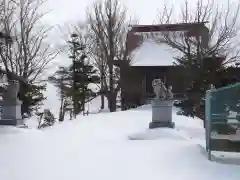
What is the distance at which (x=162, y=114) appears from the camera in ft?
39.6

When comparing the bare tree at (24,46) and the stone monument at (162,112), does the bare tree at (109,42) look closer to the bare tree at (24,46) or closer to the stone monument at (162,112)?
the bare tree at (24,46)

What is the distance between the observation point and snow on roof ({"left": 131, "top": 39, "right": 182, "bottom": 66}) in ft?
90.2

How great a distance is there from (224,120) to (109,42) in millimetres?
22101

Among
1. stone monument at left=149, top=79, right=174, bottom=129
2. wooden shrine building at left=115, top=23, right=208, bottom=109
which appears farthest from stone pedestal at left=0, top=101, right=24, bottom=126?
wooden shrine building at left=115, top=23, right=208, bottom=109

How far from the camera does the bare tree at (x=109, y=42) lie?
2905 cm

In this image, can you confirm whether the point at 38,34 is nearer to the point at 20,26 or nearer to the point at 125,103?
the point at 20,26

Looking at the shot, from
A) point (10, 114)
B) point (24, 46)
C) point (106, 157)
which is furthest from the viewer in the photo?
point (24, 46)

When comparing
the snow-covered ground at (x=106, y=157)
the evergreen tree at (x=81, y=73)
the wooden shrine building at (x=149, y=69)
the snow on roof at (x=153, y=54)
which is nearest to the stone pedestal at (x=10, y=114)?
the snow-covered ground at (x=106, y=157)

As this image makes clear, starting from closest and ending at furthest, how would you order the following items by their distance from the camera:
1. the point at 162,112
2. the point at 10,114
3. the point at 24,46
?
1. the point at 162,112
2. the point at 10,114
3. the point at 24,46

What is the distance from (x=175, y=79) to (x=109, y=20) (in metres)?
8.32

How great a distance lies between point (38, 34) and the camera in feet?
88.8

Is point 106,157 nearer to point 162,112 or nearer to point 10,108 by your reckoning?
point 162,112

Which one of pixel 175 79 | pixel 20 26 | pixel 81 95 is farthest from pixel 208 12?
pixel 20 26

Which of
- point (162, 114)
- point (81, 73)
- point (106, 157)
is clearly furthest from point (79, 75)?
point (106, 157)
